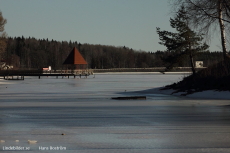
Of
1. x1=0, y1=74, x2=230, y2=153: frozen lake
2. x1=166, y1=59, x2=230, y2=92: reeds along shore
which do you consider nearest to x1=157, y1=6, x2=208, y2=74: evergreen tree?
x1=166, y1=59, x2=230, y2=92: reeds along shore

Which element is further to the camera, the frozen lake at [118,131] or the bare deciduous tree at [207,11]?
the bare deciduous tree at [207,11]

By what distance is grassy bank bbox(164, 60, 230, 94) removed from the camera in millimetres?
27219

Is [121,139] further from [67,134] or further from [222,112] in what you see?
[222,112]

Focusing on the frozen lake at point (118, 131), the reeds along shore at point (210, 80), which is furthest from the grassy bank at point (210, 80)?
the frozen lake at point (118, 131)

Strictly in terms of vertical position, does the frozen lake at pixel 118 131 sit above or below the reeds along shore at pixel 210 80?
below

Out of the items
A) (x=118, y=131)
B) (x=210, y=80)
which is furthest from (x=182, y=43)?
(x=118, y=131)

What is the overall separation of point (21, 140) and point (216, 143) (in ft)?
13.2

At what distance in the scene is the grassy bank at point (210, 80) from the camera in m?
27.2

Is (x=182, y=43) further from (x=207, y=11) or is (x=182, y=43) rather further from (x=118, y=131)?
(x=118, y=131)

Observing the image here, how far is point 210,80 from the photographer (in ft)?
94.3

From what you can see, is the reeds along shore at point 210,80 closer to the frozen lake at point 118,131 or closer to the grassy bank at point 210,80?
the grassy bank at point 210,80

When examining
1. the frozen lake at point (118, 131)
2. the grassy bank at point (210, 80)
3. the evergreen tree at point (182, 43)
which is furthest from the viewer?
the evergreen tree at point (182, 43)

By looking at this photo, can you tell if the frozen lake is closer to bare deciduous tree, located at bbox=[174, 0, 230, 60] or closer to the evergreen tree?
bare deciduous tree, located at bbox=[174, 0, 230, 60]

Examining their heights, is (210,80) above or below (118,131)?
above
